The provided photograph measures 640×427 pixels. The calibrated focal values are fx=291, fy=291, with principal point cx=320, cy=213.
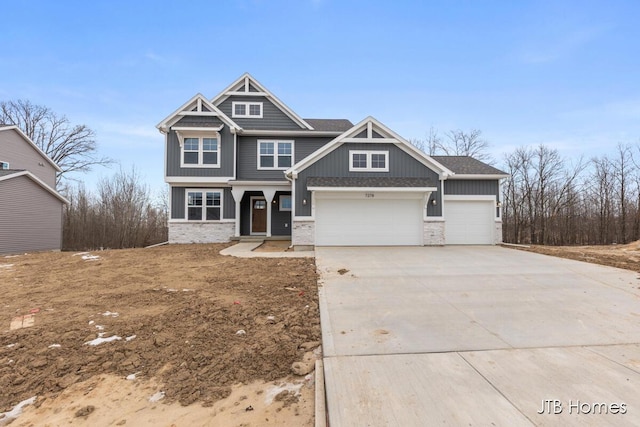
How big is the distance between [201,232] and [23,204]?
915 centimetres

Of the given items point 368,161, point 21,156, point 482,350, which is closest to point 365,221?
point 368,161

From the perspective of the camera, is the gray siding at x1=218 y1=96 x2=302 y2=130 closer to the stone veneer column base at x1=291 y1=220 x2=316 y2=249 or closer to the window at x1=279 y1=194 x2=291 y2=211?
the window at x1=279 y1=194 x2=291 y2=211

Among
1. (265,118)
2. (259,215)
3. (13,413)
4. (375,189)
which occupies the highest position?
(265,118)

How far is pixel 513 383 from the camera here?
8.57ft

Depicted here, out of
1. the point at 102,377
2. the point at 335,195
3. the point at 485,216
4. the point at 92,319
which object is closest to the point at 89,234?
the point at 335,195

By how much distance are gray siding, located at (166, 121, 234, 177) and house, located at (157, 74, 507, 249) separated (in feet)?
0.17

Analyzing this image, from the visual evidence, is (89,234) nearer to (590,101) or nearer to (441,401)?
(441,401)

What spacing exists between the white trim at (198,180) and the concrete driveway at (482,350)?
10228 millimetres

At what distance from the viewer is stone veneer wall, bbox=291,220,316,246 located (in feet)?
41.8

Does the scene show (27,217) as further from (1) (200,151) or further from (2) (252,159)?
(2) (252,159)

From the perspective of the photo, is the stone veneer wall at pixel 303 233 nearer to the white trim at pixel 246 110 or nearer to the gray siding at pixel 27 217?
the white trim at pixel 246 110

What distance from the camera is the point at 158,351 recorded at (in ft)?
11.1

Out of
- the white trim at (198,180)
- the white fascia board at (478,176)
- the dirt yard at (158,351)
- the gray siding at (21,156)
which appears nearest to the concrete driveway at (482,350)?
the dirt yard at (158,351)

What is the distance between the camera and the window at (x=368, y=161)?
524 inches
